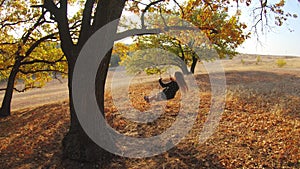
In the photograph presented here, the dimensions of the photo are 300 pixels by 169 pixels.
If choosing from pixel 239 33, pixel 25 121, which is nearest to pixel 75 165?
pixel 239 33

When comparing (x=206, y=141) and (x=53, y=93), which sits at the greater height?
(x=206, y=141)

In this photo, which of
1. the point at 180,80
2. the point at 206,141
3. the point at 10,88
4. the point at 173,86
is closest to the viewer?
the point at 206,141

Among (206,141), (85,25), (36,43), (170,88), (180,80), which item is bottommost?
(206,141)

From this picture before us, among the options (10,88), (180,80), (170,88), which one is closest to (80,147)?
(170,88)

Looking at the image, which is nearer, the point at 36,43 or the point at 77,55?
the point at 77,55

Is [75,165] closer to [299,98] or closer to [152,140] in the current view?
[152,140]

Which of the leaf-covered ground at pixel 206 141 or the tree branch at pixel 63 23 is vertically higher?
the tree branch at pixel 63 23

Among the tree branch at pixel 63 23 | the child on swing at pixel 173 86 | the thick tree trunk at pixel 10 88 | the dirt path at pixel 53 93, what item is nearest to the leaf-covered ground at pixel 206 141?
the child on swing at pixel 173 86

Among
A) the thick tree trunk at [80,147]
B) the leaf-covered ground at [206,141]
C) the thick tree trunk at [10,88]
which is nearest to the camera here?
the leaf-covered ground at [206,141]

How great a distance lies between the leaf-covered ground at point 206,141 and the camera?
5.89 m

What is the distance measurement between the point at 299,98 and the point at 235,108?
3.29 metres

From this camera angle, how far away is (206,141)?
271 inches

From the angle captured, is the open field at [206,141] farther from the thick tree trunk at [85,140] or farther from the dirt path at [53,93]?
the dirt path at [53,93]

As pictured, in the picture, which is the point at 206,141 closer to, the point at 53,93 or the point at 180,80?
the point at 180,80
